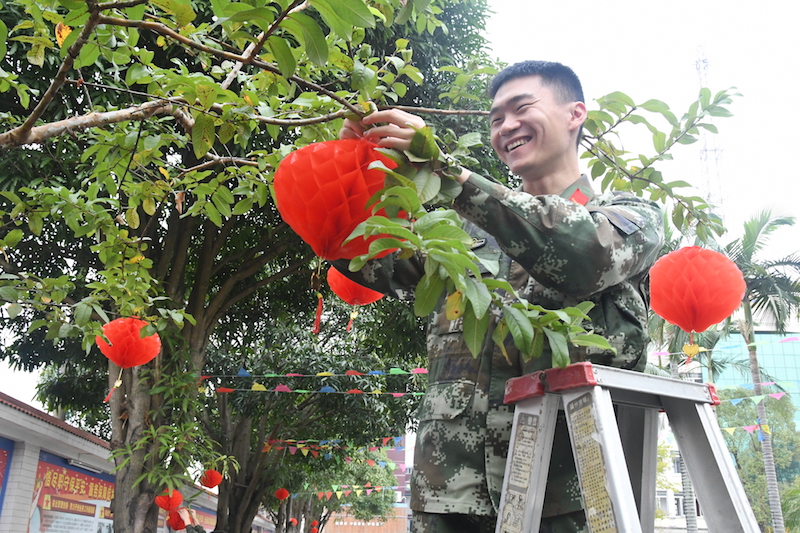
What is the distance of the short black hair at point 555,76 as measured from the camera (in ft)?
6.32

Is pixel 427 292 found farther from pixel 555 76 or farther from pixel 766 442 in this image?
pixel 766 442

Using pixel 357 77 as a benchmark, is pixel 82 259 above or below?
above

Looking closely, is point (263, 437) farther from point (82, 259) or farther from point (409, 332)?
point (82, 259)

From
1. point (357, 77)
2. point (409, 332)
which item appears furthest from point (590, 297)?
point (409, 332)

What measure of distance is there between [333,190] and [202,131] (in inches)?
34.5

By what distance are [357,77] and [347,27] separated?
A: 21 centimetres

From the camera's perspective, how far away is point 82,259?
7645 millimetres

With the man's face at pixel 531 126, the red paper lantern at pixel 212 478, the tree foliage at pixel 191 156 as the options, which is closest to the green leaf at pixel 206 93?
the tree foliage at pixel 191 156

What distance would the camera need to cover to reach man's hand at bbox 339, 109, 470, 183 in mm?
1292

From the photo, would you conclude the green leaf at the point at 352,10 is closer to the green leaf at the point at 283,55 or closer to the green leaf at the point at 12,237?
the green leaf at the point at 283,55

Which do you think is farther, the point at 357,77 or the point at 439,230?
the point at 357,77

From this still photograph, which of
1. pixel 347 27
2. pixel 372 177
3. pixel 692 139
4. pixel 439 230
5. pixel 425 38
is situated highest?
pixel 425 38

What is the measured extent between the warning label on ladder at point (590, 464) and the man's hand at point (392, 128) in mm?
597

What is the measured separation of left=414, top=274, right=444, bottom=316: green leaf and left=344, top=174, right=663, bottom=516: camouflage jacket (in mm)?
311
